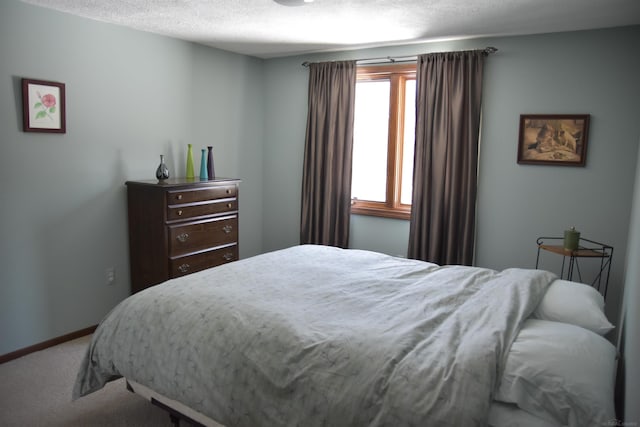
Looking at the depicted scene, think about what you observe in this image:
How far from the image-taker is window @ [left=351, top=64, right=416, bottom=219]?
14.5 feet

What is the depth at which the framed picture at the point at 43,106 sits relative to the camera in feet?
10.3

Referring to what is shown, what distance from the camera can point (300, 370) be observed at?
182cm

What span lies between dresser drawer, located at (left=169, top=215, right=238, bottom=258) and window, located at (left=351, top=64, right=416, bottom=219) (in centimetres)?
129

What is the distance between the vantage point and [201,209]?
A: 3.95 meters

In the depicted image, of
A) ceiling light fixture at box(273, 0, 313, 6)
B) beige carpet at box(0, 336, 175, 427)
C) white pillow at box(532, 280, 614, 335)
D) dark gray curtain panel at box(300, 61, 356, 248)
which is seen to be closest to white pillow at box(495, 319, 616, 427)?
white pillow at box(532, 280, 614, 335)

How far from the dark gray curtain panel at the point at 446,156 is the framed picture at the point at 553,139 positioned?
389 millimetres

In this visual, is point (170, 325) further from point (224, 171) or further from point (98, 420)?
point (224, 171)

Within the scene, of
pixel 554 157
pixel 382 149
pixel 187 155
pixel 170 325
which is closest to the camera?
pixel 170 325

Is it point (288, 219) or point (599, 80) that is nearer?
point (599, 80)

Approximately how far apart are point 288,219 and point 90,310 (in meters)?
2.22

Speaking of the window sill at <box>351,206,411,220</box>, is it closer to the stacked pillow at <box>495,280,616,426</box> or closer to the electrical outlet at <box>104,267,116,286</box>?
the electrical outlet at <box>104,267,116,286</box>

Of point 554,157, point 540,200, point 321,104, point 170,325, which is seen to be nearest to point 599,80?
point 554,157

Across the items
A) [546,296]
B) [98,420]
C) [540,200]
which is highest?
[540,200]

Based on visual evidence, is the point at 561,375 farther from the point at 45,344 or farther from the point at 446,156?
the point at 45,344
